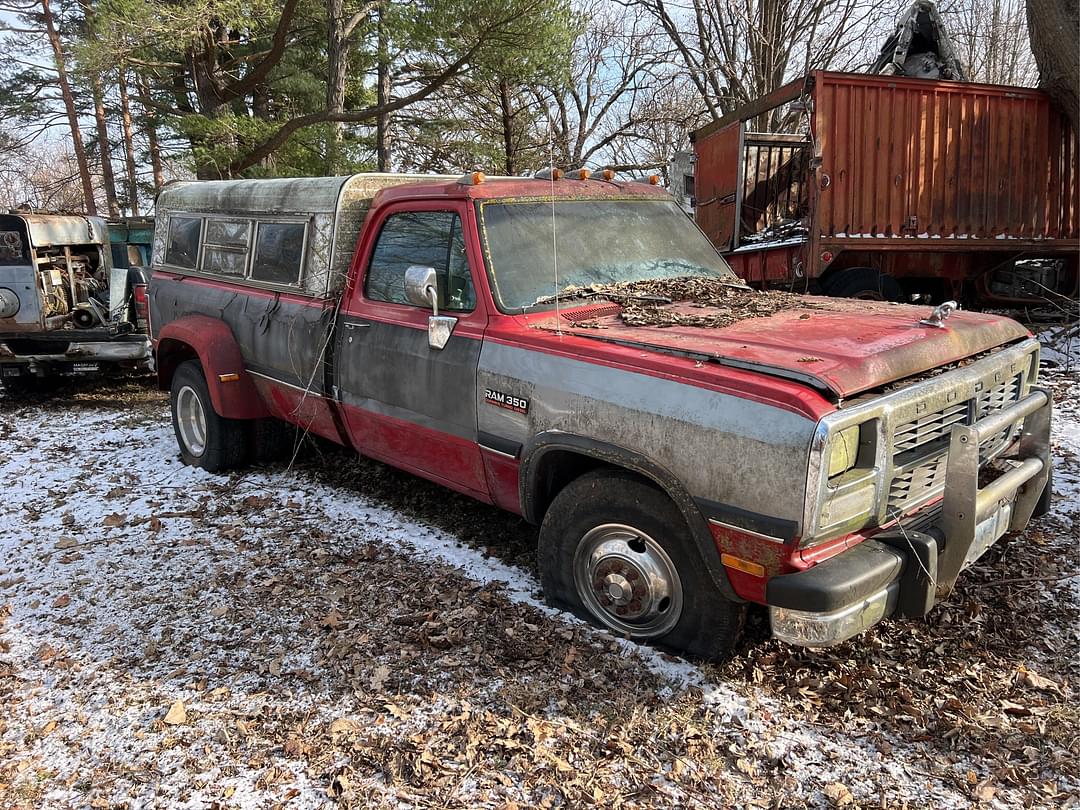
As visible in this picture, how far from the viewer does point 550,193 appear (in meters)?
4.23

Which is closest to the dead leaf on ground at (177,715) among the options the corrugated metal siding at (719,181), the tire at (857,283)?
the tire at (857,283)

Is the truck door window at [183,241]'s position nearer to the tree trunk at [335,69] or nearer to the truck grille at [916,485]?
the truck grille at [916,485]

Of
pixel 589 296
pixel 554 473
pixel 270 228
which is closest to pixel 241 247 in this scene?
pixel 270 228

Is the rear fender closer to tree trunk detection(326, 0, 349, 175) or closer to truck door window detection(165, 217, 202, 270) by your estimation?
truck door window detection(165, 217, 202, 270)

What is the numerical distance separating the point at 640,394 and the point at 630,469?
1.00ft

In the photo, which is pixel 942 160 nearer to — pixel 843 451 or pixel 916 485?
pixel 916 485

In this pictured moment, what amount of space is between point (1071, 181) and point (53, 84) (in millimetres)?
24682

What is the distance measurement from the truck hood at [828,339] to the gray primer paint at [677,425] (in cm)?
20

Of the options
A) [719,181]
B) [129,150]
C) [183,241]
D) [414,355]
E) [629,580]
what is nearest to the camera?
[629,580]

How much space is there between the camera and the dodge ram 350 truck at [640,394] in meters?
2.78

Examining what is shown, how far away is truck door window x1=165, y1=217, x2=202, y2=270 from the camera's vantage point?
238 inches

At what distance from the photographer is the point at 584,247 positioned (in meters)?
4.14

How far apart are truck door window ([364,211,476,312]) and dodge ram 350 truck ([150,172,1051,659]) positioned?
15mm

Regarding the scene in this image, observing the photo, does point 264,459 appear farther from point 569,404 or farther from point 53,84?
point 53,84
